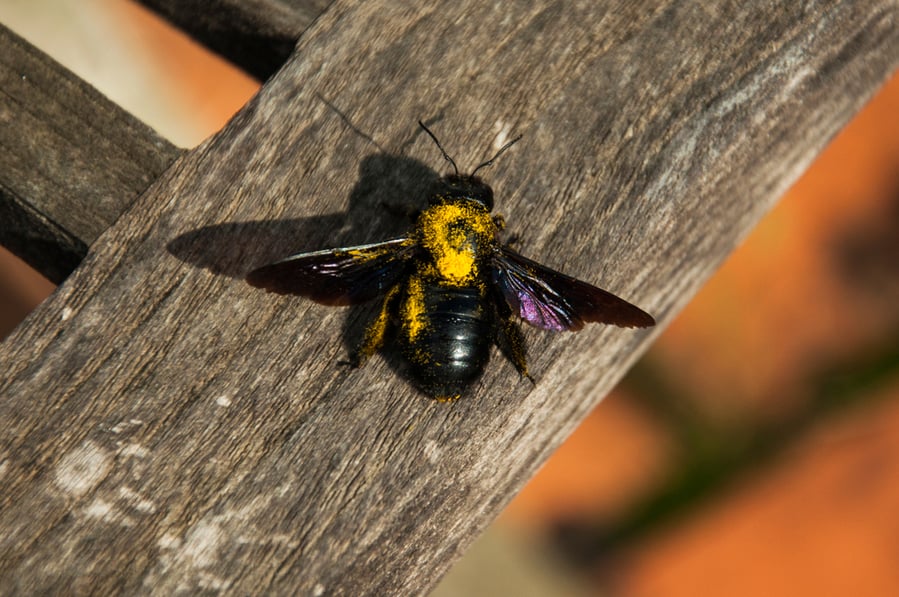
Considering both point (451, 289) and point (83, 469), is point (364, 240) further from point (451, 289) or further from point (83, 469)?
point (83, 469)

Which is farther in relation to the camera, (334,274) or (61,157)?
(334,274)

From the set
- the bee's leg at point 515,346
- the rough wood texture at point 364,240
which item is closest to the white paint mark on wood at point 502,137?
the rough wood texture at point 364,240

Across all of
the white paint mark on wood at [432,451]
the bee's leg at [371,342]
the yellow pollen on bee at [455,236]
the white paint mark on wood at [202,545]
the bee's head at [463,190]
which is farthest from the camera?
the yellow pollen on bee at [455,236]

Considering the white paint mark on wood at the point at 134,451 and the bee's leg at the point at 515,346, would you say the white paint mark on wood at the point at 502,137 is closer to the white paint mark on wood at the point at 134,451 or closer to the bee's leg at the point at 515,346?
the bee's leg at the point at 515,346

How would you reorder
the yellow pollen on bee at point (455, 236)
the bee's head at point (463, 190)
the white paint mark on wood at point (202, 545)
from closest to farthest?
1. the white paint mark on wood at point (202, 545)
2. the bee's head at point (463, 190)
3. the yellow pollen on bee at point (455, 236)

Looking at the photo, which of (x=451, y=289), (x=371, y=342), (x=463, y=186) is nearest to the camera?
(x=371, y=342)

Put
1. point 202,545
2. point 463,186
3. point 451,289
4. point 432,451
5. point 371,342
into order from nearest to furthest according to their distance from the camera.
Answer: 1. point 202,545
2. point 432,451
3. point 371,342
4. point 463,186
5. point 451,289

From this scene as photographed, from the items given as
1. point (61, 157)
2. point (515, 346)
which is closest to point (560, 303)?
point (515, 346)
